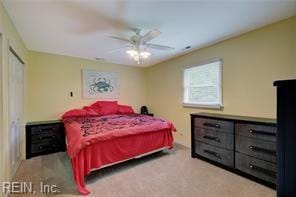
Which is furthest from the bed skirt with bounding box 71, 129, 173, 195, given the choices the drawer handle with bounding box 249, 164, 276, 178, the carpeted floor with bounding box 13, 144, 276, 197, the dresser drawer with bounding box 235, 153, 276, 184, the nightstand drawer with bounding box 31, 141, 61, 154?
the nightstand drawer with bounding box 31, 141, 61, 154

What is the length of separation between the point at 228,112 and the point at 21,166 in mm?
4183

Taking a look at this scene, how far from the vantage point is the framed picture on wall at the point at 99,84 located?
4691 millimetres

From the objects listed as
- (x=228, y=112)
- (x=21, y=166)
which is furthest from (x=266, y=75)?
(x=21, y=166)

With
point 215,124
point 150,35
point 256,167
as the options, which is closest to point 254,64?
point 215,124

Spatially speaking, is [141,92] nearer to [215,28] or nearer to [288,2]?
[215,28]

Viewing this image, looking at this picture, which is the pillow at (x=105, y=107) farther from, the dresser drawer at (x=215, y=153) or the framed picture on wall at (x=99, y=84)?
the dresser drawer at (x=215, y=153)

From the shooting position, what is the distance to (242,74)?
313cm

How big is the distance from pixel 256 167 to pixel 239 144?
1.27 feet

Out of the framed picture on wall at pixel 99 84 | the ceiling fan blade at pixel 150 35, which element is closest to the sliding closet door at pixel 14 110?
the framed picture on wall at pixel 99 84

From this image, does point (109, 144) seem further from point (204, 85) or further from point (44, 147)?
point (204, 85)

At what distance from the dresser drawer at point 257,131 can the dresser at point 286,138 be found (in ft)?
6.35

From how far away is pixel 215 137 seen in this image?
3092 millimetres

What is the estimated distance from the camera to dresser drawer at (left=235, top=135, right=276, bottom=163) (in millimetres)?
2322

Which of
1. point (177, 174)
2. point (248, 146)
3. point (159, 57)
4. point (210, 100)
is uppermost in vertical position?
point (159, 57)
